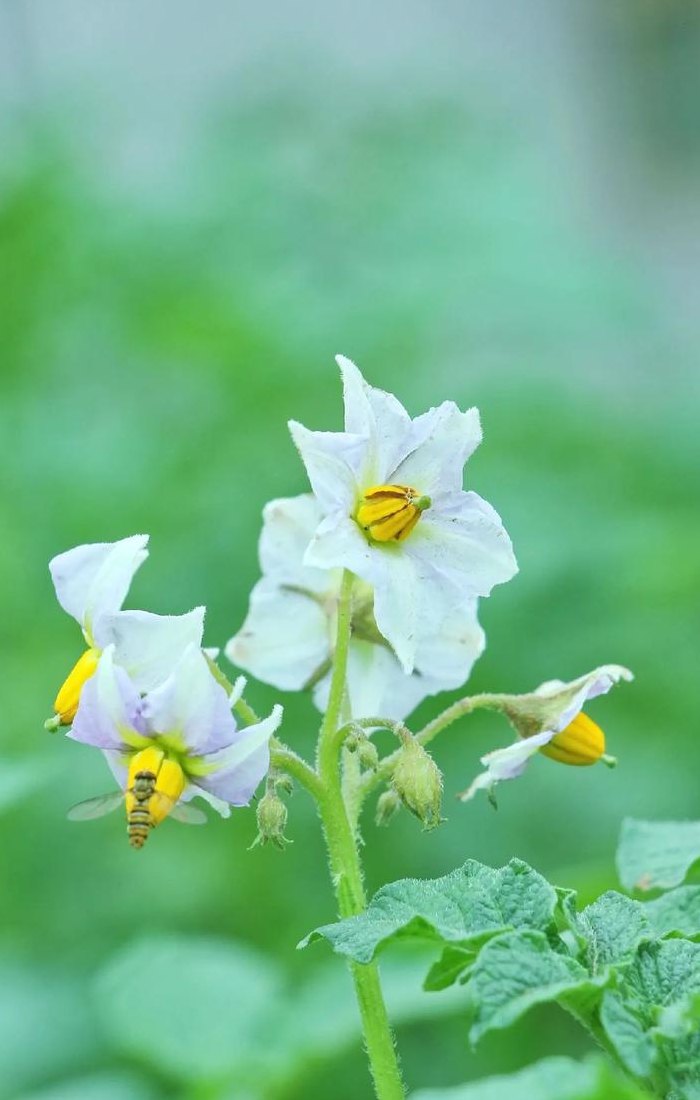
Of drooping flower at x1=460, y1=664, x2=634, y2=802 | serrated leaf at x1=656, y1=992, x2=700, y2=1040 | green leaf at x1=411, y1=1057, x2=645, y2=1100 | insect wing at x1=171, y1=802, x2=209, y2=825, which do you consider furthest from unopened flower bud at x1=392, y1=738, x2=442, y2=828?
green leaf at x1=411, y1=1057, x2=645, y2=1100

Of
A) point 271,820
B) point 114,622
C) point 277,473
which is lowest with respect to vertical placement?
point 271,820

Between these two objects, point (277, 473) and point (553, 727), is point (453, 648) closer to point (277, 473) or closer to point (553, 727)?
point (553, 727)

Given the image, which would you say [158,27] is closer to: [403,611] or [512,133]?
[512,133]

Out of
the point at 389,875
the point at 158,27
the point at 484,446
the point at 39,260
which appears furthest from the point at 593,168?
the point at 389,875

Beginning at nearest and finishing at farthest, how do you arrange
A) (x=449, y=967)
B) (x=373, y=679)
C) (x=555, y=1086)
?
1. (x=555, y=1086)
2. (x=449, y=967)
3. (x=373, y=679)

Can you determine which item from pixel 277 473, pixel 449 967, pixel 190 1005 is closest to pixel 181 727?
pixel 449 967

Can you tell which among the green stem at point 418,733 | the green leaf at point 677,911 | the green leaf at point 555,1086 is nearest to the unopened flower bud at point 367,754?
the green stem at point 418,733

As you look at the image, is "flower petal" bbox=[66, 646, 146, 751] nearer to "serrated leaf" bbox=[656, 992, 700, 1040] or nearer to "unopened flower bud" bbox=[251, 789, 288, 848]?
"unopened flower bud" bbox=[251, 789, 288, 848]
